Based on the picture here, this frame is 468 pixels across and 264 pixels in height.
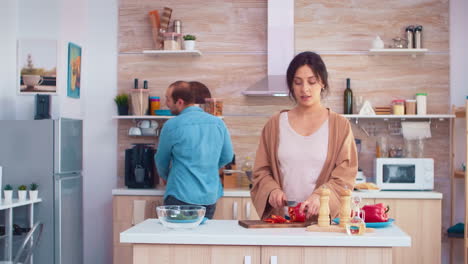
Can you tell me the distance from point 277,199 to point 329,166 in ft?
0.90

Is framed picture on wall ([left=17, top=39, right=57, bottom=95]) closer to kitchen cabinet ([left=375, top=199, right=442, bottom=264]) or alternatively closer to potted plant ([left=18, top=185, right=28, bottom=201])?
potted plant ([left=18, top=185, right=28, bottom=201])

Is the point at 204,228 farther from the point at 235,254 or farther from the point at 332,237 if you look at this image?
the point at 332,237

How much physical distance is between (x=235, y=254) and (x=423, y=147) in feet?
10.9

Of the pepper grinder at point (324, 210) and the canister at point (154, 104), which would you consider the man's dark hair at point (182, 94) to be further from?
the pepper grinder at point (324, 210)

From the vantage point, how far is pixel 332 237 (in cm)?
220

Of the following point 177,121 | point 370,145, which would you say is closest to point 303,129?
point 177,121

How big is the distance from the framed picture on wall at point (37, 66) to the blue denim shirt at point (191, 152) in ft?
4.95

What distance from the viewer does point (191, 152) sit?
371cm

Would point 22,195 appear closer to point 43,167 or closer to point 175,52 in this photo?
point 43,167

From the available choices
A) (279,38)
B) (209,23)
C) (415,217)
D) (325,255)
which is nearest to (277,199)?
(325,255)

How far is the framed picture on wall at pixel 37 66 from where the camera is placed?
4.84m

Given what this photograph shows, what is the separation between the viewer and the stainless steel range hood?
16.6 ft

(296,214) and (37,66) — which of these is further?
(37,66)

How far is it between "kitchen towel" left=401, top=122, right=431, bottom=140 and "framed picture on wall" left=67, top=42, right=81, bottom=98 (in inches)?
106
